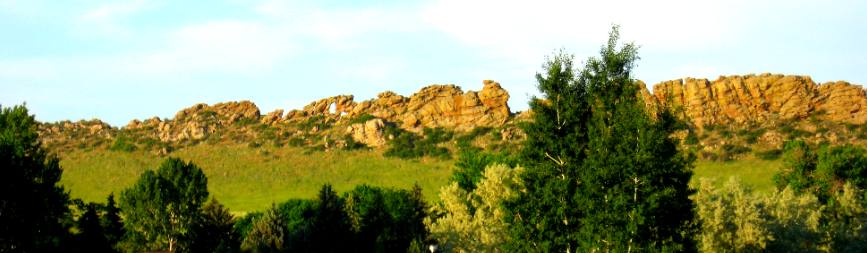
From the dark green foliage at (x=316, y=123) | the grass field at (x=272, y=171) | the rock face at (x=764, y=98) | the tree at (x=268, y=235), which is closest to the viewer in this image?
the tree at (x=268, y=235)

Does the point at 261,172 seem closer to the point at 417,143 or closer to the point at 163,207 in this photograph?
the point at 417,143

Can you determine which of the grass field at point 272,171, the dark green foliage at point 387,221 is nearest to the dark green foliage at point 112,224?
the dark green foliage at point 387,221

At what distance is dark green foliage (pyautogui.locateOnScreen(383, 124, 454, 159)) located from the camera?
11781cm

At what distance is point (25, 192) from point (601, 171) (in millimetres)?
34756

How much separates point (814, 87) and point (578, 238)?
81969 mm

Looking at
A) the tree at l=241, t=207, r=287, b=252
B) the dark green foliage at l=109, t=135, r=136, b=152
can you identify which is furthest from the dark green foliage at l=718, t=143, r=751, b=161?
the dark green foliage at l=109, t=135, r=136, b=152

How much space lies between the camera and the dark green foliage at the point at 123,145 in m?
131

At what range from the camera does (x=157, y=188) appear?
77.7m

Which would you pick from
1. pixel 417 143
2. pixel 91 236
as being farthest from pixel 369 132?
pixel 91 236

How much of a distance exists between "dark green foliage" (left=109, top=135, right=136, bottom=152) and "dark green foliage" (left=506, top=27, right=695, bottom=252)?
9365cm

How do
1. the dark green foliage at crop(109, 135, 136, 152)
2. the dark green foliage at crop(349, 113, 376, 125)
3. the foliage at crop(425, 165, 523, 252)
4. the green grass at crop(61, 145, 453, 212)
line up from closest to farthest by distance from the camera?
the foliage at crop(425, 165, 523, 252), the green grass at crop(61, 145, 453, 212), the dark green foliage at crop(109, 135, 136, 152), the dark green foliage at crop(349, 113, 376, 125)

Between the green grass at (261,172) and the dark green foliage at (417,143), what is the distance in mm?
1761

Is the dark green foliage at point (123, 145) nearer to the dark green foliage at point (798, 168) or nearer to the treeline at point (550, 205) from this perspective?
the treeline at point (550, 205)

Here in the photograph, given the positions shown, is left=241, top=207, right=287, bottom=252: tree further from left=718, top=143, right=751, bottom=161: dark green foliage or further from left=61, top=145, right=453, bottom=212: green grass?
left=718, top=143, right=751, bottom=161: dark green foliage
